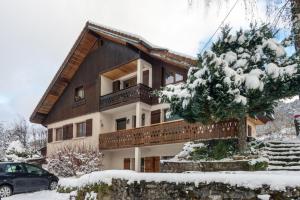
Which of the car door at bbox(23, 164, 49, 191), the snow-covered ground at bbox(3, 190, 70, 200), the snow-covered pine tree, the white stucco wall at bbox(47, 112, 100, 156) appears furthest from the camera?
the white stucco wall at bbox(47, 112, 100, 156)

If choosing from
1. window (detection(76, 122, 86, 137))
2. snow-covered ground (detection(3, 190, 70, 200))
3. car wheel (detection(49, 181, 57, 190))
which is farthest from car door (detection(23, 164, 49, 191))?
window (detection(76, 122, 86, 137))

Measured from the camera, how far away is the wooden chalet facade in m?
21.4

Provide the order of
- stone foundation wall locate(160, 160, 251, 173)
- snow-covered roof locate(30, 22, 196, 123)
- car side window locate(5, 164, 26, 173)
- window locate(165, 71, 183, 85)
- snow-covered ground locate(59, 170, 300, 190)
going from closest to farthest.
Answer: snow-covered ground locate(59, 170, 300, 190)
stone foundation wall locate(160, 160, 251, 173)
car side window locate(5, 164, 26, 173)
snow-covered roof locate(30, 22, 196, 123)
window locate(165, 71, 183, 85)

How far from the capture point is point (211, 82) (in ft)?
41.9

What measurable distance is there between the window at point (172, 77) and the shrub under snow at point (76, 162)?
645 cm

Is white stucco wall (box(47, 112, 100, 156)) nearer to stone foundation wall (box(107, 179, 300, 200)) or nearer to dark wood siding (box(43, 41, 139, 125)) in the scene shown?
dark wood siding (box(43, 41, 139, 125))

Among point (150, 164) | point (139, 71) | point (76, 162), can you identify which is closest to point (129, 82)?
point (139, 71)

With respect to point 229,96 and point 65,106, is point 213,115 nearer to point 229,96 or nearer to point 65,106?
point 229,96

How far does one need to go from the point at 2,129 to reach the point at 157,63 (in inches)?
1566

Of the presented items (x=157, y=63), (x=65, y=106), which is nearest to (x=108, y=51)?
(x=157, y=63)

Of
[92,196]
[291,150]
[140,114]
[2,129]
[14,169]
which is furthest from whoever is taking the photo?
[2,129]

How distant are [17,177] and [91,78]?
1168cm

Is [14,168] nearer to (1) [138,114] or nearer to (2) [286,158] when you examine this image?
(1) [138,114]

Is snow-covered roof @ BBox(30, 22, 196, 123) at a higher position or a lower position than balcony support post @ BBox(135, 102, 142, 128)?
higher
